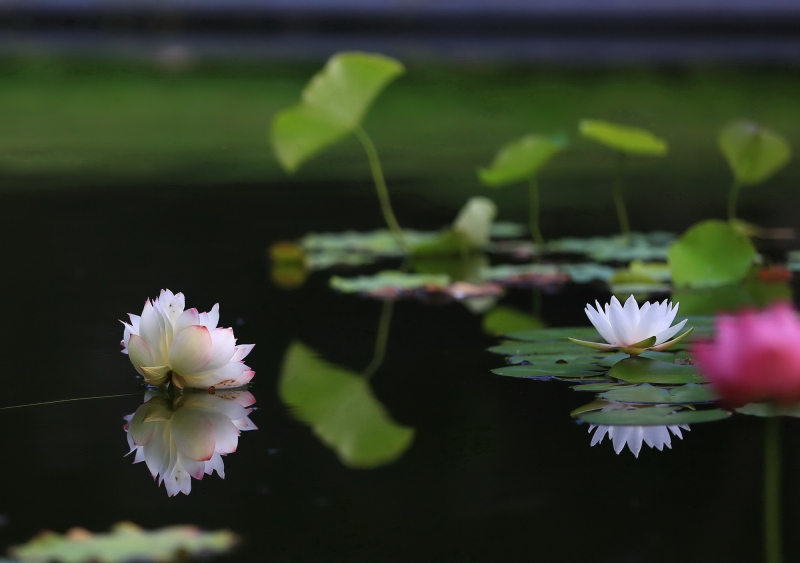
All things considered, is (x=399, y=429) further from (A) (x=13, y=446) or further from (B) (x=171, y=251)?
(B) (x=171, y=251)

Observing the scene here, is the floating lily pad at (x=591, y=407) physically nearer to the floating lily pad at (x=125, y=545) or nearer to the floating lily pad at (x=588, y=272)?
the floating lily pad at (x=125, y=545)

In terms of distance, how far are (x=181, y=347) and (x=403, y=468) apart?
345 mm

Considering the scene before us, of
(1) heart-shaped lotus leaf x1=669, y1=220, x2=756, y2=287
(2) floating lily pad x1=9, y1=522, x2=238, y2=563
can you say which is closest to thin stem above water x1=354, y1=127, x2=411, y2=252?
(1) heart-shaped lotus leaf x1=669, y1=220, x2=756, y2=287

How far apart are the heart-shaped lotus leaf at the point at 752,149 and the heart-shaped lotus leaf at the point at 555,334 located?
91cm

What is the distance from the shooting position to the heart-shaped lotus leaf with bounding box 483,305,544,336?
71.6 inches

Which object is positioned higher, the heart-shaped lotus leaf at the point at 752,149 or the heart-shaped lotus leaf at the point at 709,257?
the heart-shaped lotus leaf at the point at 752,149

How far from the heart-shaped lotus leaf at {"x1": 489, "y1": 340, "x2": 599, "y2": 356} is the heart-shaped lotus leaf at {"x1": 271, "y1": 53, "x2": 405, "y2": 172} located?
0.76 meters

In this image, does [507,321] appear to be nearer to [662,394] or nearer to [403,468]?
[662,394]

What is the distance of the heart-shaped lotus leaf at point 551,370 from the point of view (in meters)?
1.43

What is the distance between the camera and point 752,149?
2428 millimetres

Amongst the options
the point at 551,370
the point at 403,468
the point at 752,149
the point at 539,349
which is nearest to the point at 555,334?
the point at 539,349

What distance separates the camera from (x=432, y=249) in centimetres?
267

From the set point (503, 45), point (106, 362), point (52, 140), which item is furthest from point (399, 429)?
point (503, 45)

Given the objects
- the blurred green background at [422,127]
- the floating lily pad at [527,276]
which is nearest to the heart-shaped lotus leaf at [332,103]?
the floating lily pad at [527,276]
